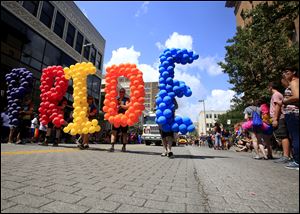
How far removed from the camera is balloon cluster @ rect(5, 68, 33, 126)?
8.75m

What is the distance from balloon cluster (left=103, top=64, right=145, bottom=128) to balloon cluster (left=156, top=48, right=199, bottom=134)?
3.03 feet

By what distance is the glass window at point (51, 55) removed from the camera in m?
17.8

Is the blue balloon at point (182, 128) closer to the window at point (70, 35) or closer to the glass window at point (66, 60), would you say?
the glass window at point (66, 60)

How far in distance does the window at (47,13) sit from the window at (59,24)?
31.9 inches

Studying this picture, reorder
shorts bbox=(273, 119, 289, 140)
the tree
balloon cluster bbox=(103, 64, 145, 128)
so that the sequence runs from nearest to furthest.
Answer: shorts bbox=(273, 119, 289, 140)
balloon cluster bbox=(103, 64, 145, 128)
the tree

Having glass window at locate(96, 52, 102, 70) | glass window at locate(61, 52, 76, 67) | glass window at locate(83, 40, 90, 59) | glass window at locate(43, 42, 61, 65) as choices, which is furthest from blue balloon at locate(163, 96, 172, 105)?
glass window at locate(96, 52, 102, 70)

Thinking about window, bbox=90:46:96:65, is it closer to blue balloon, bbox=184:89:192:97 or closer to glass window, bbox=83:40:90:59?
glass window, bbox=83:40:90:59

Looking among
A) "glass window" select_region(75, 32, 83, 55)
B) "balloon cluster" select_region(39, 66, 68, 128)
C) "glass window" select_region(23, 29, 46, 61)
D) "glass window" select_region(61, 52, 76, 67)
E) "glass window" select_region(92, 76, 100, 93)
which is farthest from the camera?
"glass window" select_region(92, 76, 100, 93)

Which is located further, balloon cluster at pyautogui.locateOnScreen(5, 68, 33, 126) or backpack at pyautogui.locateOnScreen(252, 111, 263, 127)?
balloon cluster at pyautogui.locateOnScreen(5, 68, 33, 126)

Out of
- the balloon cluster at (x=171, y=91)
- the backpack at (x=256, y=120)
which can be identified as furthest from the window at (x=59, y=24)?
the backpack at (x=256, y=120)

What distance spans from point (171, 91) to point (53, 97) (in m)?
5.22

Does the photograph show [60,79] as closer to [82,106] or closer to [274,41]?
[82,106]

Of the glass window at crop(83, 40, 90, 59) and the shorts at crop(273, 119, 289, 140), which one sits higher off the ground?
the glass window at crop(83, 40, 90, 59)

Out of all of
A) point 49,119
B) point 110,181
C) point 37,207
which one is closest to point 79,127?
point 49,119
